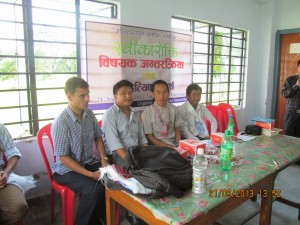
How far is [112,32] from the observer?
8.91 feet

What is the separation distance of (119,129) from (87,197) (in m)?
0.67

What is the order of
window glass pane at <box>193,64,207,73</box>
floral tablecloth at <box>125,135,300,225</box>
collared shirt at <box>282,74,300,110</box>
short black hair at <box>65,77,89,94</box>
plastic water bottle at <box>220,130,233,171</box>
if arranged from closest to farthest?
floral tablecloth at <box>125,135,300,225</box> → plastic water bottle at <box>220,130,233,171</box> → short black hair at <box>65,77,89,94</box> → collared shirt at <box>282,74,300,110</box> → window glass pane at <box>193,64,207,73</box>

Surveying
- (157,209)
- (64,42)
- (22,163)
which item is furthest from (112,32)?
(157,209)

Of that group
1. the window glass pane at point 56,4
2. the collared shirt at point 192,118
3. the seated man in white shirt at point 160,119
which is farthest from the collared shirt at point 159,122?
the window glass pane at point 56,4

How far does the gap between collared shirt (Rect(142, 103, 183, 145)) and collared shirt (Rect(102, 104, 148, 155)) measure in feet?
0.64

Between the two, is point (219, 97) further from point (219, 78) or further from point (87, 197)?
point (87, 197)

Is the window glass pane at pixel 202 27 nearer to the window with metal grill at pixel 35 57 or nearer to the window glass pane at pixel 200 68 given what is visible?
the window glass pane at pixel 200 68

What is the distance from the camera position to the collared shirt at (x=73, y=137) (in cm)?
183

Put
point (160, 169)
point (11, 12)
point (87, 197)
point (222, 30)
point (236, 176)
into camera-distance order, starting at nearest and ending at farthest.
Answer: point (160, 169)
point (236, 176)
point (87, 197)
point (11, 12)
point (222, 30)

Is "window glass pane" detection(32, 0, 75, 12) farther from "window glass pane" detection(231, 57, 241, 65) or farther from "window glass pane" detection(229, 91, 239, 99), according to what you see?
"window glass pane" detection(229, 91, 239, 99)

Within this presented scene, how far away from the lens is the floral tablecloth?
3.73 ft

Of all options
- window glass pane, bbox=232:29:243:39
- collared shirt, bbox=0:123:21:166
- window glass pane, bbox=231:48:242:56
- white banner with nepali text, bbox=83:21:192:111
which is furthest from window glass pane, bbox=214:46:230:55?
collared shirt, bbox=0:123:21:166

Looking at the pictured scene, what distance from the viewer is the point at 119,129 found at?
225cm

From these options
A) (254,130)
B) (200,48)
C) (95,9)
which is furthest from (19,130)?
(200,48)
